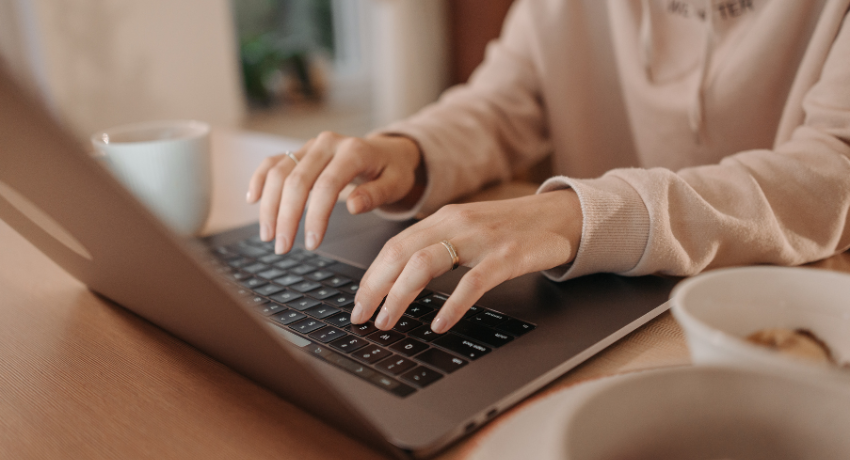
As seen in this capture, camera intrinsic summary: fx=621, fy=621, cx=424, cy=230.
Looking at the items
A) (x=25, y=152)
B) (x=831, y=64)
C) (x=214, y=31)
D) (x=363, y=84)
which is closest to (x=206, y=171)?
(x=25, y=152)

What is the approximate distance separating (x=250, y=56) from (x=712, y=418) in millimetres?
2746

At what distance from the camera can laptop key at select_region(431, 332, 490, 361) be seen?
38 centimetres

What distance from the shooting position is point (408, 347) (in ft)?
1.27

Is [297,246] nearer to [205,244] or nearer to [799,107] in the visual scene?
[205,244]

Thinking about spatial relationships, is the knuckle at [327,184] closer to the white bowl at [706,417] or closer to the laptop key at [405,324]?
the laptop key at [405,324]

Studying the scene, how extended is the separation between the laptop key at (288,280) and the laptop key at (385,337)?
0.14 meters

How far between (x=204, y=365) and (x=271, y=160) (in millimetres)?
314

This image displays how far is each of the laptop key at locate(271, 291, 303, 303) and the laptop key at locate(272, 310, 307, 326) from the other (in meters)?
0.02

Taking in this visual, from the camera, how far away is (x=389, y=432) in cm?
30

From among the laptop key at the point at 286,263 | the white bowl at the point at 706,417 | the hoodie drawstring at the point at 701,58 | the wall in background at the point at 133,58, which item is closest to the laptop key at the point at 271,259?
the laptop key at the point at 286,263

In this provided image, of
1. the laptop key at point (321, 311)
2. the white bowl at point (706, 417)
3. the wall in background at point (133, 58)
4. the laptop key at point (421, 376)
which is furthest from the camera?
the wall in background at point (133, 58)

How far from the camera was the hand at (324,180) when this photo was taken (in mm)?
584

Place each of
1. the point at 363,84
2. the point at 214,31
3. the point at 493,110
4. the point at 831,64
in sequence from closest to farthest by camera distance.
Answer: the point at 831,64, the point at 493,110, the point at 214,31, the point at 363,84

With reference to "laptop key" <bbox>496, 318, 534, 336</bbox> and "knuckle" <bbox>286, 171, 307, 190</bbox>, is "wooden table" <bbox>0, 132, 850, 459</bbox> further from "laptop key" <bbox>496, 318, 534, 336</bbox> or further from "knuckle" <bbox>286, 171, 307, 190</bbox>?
"knuckle" <bbox>286, 171, 307, 190</bbox>
